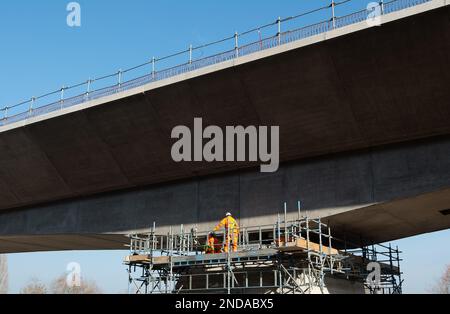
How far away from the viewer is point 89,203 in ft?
75.7

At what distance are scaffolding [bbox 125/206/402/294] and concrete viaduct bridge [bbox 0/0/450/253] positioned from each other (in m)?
0.85

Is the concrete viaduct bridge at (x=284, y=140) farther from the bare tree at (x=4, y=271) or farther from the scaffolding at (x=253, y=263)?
the bare tree at (x=4, y=271)

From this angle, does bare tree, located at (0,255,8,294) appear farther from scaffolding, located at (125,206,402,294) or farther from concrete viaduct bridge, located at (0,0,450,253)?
scaffolding, located at (125,206,402,294)

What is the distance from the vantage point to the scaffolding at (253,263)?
15.7 metres

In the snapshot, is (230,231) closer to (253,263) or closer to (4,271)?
(253,263)

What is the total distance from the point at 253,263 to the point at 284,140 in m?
Result: 4.39

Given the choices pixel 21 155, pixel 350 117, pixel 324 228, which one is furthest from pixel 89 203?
pixel 350 117

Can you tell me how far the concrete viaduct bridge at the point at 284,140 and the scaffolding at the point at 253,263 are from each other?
2.78 ft

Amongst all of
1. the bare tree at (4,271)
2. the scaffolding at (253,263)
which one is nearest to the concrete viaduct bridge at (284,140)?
the scaffolding at (253,263)

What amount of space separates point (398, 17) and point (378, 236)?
10811mm

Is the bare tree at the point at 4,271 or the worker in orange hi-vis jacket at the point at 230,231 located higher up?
the bare tree at the point at 4,271

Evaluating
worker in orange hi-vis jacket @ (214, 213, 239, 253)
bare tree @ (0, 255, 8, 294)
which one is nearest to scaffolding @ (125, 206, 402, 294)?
worker in orange hi-vis jacket @ (214, 213, 239, 253)

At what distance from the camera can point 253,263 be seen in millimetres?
16406

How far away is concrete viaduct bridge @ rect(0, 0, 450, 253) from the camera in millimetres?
15102
